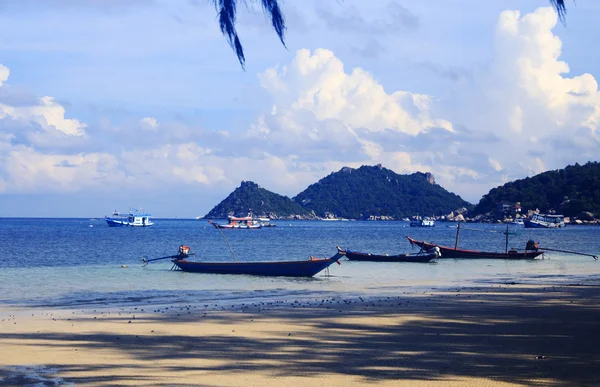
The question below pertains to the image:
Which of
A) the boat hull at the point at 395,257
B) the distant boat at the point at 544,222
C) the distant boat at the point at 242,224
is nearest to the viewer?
the boat hull at the point at 395,257

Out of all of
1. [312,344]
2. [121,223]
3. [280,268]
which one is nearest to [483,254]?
[280,268]

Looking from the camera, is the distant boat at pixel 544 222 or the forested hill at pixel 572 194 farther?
the forested hill at pixel 572 194

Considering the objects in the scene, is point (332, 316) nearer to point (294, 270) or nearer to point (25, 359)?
point (25, 359)

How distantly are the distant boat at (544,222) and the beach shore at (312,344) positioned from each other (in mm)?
145442

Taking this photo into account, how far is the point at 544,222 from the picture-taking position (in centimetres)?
16462

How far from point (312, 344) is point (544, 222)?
520ft

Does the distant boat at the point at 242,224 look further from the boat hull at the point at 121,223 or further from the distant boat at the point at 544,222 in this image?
the distant boat at the point at 544,222

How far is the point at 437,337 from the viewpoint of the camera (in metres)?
16.0

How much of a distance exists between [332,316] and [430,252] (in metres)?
32.8

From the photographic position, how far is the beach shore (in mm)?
12094

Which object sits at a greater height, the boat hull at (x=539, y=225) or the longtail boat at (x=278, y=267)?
the boat hull at (x=539, y=225)

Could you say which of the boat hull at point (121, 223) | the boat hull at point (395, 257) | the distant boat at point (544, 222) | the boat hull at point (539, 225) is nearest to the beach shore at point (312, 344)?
the boat hull at point (395, 257)

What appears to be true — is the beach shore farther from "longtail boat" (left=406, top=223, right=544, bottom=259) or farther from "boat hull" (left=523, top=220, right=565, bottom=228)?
"boat hull" (left=523, top=220, right=565, bottom=228)

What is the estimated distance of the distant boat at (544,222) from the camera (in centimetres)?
16188
